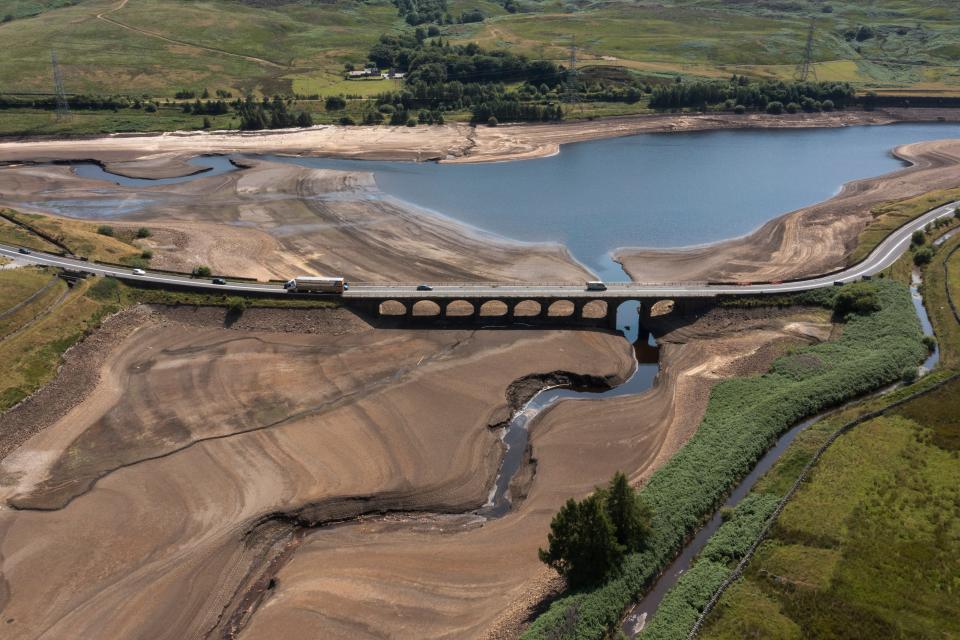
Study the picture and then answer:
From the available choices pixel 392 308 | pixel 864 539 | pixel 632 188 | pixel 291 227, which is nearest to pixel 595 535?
pixel 864 539

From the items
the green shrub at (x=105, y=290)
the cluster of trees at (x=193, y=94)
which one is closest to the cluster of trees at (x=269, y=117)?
the cluster of trees at (x=193, y=94)

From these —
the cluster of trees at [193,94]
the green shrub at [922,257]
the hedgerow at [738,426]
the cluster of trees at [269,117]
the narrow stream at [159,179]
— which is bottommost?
the hedgerow at [738,426]

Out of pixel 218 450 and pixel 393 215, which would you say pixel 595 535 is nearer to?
pixel 218 450

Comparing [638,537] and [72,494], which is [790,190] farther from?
[72,494]

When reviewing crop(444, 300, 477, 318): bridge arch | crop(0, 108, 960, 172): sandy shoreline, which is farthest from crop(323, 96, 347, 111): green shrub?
crop(444, 300, 477, 318): bridge arch

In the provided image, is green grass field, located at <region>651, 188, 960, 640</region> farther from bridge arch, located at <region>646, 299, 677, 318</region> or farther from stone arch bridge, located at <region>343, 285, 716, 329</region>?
stone arch bridge, located at <region>343, 285, 716, 329</region>

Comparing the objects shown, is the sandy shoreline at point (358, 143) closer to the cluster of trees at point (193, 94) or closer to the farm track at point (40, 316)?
the cluster of trees at point (193, 94)
